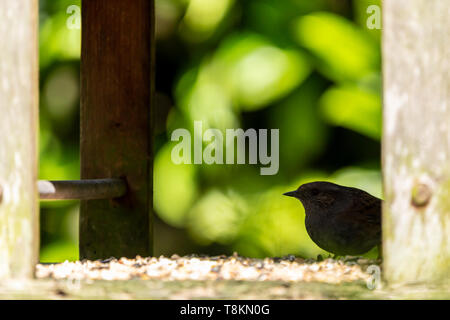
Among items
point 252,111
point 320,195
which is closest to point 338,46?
point 252,111

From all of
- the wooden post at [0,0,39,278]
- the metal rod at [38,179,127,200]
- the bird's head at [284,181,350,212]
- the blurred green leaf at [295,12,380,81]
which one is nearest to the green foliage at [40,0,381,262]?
the blurred green leaf at [295,12,380,81]

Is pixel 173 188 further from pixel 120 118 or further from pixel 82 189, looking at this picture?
pixel 82 189

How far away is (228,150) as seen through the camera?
14.8ft

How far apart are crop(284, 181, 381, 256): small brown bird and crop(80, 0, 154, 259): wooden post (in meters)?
0.76

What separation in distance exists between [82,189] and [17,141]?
3.24ft

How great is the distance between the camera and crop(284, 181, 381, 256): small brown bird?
3430mm

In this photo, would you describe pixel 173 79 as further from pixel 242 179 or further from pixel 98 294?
pixel 98 294

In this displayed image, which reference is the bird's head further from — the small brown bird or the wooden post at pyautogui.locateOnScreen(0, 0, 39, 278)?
the wooden post at pyautogui.locateOnScreen(0, 0, 39, 278)

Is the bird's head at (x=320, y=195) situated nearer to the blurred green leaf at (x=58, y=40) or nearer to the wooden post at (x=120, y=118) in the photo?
the wooden post at (x=120, y=118)

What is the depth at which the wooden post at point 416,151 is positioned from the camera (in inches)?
84.7

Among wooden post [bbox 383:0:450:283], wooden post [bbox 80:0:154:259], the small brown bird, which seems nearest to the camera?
wooden post [bbox 383:0:450:283]

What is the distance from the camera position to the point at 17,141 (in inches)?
89.5

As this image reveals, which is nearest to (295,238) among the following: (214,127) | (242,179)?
(242,179)
